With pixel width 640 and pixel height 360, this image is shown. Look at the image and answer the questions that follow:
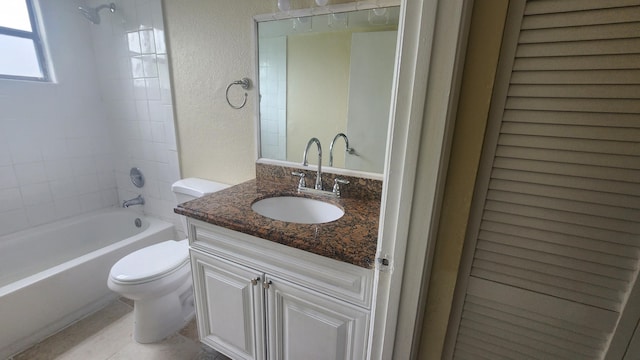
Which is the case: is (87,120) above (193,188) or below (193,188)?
above

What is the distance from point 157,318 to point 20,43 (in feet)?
6.64

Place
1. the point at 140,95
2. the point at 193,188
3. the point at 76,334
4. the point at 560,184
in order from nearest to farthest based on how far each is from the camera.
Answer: the point at 560,184 → the point at 76,334 → the point at 193,188 → the point at 140,95

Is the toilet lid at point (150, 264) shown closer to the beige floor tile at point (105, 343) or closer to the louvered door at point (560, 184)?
the beige floor tile at point (105, 343)

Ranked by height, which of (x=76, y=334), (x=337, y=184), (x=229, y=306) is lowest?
(x=76, y=334)

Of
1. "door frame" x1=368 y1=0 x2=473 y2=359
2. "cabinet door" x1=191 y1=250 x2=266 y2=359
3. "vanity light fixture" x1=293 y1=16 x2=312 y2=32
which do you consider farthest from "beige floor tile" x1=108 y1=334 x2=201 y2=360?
"vanity light fixture" x1=293 y1=16 x2=312 y2=32

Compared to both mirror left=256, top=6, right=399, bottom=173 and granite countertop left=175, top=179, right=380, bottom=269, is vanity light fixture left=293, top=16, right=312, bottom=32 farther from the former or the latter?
granite countertop left=175, top=179, right=380, bottom=269

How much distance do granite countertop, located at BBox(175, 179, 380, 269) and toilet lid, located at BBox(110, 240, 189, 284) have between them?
0.48 metres

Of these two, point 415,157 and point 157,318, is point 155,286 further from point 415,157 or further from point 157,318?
point 415,157

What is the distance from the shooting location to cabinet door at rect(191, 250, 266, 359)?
1021 mm

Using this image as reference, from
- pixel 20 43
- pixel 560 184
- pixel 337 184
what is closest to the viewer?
pixel 560 184

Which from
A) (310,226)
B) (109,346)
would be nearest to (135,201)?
(109,346)

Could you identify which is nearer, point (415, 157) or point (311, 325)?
point (415, 157)

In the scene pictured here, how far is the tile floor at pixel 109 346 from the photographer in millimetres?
1359

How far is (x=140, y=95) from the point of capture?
6.23ft
